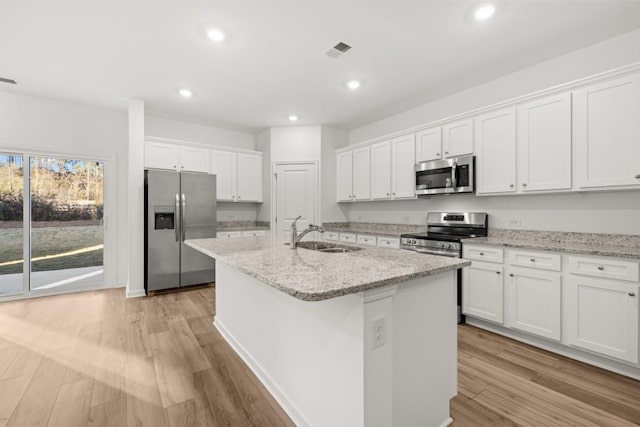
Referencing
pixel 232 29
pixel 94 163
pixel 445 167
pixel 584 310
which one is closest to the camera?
pixel 584 310

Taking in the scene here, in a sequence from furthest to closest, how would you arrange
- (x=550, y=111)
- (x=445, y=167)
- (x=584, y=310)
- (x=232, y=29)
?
(x=445, y=167), (x=550, y=111), (x=232, y=29), (x=584, y=310)

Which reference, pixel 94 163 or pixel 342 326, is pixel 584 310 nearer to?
pixel 342 326

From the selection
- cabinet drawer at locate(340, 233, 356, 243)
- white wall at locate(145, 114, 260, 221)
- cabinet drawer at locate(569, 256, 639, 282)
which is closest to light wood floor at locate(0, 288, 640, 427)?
cabinet drawer at locate(569, 256, 639, 282)

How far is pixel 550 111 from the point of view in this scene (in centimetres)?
263

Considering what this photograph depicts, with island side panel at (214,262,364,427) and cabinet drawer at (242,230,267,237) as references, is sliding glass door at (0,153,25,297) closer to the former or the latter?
cabinet drawer at (242,230,267,237)

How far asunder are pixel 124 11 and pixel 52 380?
2.80 metres

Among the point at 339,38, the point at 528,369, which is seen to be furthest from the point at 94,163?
the point at 528,369

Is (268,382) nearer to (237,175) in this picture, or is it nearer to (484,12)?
(484,12)

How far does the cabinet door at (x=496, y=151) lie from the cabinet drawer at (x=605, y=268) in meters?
0.93

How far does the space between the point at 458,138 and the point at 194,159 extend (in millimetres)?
3951

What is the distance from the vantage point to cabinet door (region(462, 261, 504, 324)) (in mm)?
2693

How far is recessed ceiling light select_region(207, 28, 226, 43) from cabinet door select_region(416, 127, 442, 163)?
103 inches

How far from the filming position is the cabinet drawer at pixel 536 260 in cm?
234

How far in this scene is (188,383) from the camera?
6.50 feet
